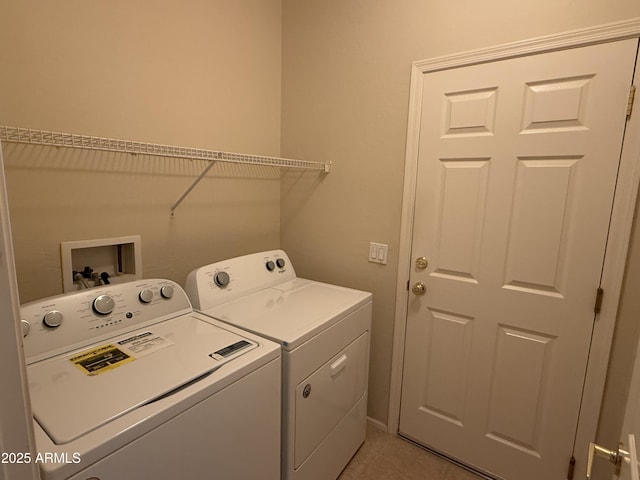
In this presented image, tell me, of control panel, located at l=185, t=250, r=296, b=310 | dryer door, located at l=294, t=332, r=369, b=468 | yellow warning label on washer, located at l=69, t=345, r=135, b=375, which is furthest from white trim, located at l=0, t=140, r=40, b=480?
control panel, located at l=185, t=250, r=296, b=310

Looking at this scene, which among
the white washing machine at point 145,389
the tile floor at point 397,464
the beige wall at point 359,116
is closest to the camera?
the white washing machine at point 145,389

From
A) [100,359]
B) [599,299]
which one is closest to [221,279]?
[100,359]

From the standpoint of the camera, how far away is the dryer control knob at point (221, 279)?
1.65m

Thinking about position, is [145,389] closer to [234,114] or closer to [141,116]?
[141,116]

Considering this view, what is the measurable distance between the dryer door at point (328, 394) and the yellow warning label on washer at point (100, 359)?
0.64 m

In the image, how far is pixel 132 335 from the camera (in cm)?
127

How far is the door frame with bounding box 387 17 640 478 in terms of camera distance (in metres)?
1.33

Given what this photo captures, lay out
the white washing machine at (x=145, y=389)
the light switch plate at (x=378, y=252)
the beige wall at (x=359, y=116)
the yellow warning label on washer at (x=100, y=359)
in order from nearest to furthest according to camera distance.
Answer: the white washing machine at (x=145, y=389) < the yellow warning label on washer at (x=100, y=359) < the beige wall at (x=359, y=116) < the light switch plate at (x=378, y=252)

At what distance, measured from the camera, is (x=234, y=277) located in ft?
5.73

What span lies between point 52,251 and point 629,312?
92.0 inches

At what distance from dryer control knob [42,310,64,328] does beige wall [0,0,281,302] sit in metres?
0.26

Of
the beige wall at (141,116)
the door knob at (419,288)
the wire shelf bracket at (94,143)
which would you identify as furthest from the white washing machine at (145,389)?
the door knob at (419,288)

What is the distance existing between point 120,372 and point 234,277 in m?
0.77

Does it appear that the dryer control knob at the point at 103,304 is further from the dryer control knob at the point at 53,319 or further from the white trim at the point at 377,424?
the white trim at the point at 377,424
